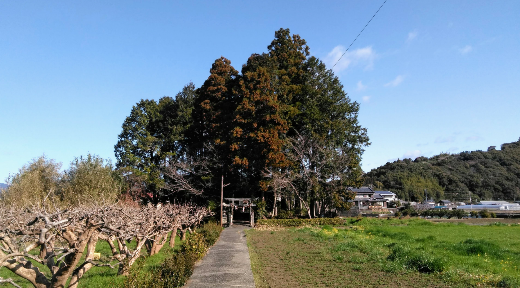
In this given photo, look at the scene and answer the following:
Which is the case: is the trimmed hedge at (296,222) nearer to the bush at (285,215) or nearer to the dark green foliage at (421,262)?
the bush at (285,215)

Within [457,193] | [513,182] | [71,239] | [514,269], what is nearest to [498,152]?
[513,182]

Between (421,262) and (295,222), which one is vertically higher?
(295,222)

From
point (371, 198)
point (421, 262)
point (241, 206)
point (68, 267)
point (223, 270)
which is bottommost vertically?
point (223, 270)

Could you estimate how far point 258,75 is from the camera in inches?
1276

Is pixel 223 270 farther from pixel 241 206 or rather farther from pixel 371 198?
pixel 371 198

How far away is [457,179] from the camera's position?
348 ft

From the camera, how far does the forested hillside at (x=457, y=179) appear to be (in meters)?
99.0

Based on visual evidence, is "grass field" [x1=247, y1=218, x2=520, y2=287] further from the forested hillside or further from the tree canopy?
the forested hillside

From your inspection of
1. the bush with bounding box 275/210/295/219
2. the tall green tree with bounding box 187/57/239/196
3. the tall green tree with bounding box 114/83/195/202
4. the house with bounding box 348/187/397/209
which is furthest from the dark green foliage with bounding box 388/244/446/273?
the house with bounding box 348/187/397/209

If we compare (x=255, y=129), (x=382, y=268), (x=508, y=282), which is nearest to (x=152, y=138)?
(x=255, y=129)

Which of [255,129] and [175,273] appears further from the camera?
[255,129]

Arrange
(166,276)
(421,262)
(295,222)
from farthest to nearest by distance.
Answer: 1. (295,222)
2. (421,262)
3. (166,276)

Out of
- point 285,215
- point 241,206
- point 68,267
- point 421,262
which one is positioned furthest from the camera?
point 285,215

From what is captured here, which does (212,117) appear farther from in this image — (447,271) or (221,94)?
(447,271)
